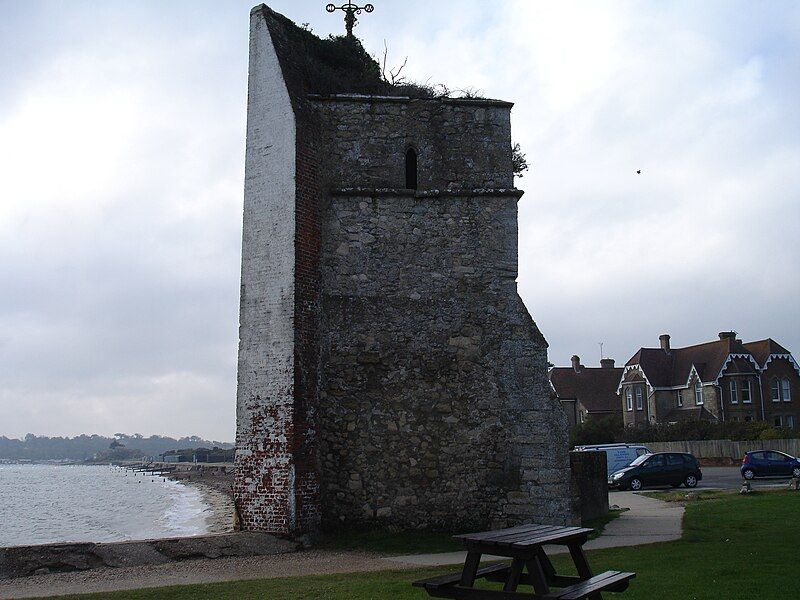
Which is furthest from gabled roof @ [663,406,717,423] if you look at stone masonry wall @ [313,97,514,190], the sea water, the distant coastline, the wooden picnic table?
the wooden picnic table

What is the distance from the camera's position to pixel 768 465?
104 ft

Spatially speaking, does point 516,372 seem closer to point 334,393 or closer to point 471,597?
point 334,393

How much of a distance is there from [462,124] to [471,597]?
33.3 ft

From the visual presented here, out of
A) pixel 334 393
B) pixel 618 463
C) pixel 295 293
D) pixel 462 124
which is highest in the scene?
pixel 462 124

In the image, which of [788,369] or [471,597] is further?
[788,369]

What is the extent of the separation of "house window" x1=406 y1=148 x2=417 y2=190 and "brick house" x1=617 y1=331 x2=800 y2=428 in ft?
149

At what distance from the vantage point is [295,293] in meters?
12.9

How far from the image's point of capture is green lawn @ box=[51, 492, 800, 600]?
8.56 meters

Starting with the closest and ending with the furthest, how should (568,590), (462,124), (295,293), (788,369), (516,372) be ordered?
1. (568,590)
2. (295,293)
3. (516,372)
4. (462,124)
5. (788,369)

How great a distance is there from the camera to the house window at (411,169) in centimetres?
1468

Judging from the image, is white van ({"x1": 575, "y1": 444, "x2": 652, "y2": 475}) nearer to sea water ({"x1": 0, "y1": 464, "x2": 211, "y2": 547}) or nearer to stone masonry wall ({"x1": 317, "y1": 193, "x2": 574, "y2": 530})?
sea water ({"x1": 0, "y1": 464, "x2": 211, "y2": 547})

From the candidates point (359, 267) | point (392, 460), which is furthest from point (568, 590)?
point (359, 267)

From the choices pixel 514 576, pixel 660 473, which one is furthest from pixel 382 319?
pixel 660 473

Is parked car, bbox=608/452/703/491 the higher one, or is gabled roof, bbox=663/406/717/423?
gabled roof, bbox=663/406/717/423
